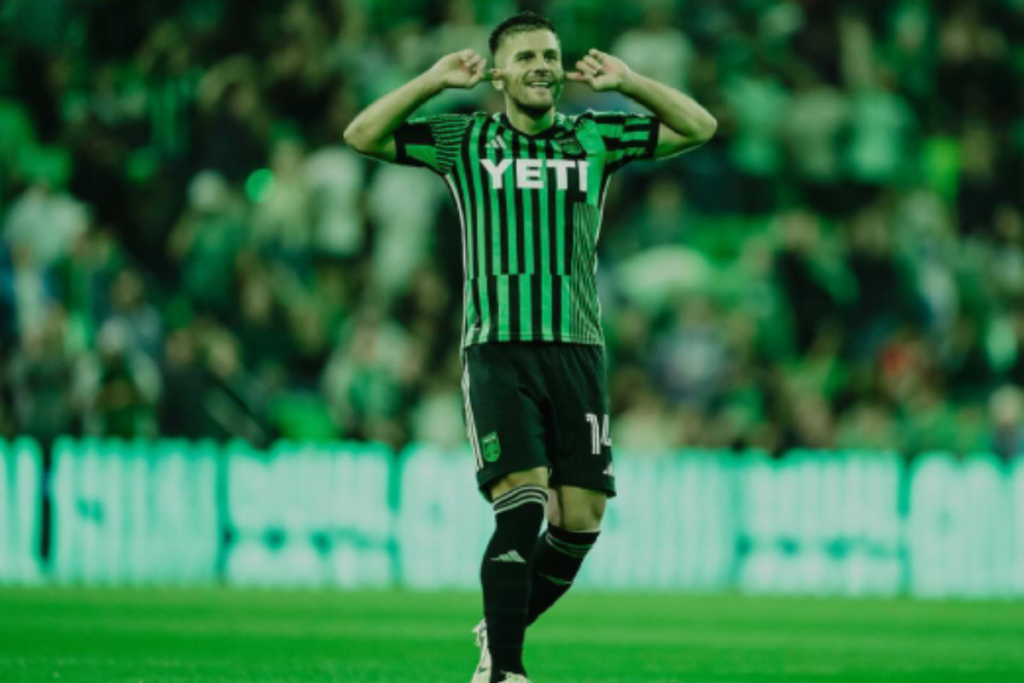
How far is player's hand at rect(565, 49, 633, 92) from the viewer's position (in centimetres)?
694

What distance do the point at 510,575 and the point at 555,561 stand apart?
2.41ft

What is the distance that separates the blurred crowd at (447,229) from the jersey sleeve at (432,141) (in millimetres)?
7452

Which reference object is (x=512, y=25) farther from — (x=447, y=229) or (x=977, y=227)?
(x=977, y=227)

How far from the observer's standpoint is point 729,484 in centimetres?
1409

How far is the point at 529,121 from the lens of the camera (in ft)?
22.7

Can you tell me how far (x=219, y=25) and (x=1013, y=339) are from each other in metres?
6.85

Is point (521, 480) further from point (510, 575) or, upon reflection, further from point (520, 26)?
point (520, 26)

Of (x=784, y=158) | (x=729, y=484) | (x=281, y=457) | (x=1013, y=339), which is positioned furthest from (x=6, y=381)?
(x=1013, y=339)

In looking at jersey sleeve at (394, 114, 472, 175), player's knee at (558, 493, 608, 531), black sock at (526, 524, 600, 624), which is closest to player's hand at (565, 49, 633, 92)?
jersey sleeve at (394, 114, 472, 175)

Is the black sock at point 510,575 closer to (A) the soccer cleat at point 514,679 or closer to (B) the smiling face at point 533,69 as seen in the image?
(A) the soccer cleat at point 514,679

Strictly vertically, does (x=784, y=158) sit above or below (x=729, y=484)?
above

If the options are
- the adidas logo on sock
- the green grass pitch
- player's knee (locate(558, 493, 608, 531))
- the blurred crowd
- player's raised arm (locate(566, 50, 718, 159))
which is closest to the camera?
the adidas logo on sock

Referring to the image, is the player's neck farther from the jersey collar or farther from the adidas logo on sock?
the adidas logo on sock

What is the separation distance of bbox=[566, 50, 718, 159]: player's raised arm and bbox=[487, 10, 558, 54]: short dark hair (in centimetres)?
18
